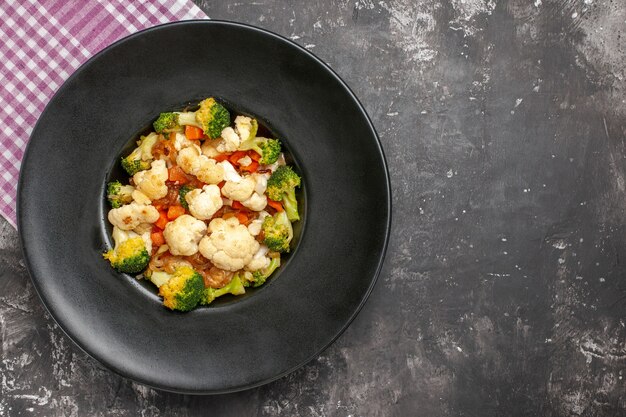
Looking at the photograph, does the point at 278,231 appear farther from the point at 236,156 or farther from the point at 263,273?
the point at 236,156

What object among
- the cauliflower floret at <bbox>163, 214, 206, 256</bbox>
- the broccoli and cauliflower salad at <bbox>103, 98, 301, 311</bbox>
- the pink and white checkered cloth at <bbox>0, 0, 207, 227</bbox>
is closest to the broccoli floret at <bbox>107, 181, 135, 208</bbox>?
the broccoli and cauliflower salad at <bbox>103, 98, 301, 311</bbox>

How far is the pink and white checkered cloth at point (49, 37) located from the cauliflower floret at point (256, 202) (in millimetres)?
993

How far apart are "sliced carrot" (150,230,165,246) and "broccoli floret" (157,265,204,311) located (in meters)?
0.18

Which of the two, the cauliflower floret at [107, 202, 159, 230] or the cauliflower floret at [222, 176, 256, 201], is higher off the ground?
the cauliflower floret at [222, 176, 256, 201]

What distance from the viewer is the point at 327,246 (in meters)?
2.71

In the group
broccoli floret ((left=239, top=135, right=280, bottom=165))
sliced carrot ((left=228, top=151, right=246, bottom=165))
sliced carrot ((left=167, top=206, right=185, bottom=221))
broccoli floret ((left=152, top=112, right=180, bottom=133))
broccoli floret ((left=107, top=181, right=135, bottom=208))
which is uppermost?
broccoli floret ((left=239, top=135, right=280, bottom=165))

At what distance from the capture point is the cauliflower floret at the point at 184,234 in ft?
8.73

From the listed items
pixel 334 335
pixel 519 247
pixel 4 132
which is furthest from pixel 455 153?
pixel 4 132

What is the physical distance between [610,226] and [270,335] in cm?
187

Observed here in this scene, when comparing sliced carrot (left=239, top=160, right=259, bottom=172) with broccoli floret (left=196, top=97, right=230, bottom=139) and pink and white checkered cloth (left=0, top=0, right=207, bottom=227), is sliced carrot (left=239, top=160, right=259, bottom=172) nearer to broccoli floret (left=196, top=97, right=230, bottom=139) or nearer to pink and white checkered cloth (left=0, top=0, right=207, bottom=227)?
broccoli floret (left=196, top=97, right=230, bottom=139)

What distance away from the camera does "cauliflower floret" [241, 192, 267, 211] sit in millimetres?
2732

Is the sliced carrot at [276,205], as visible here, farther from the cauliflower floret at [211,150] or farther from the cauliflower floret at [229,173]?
the cauliflower floret at [211,150]

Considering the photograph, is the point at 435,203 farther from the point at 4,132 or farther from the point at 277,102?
the point at 4,132

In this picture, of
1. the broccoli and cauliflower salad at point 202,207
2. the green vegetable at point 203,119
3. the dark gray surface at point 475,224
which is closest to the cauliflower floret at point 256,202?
the broccoli and cauliflower salad at point 202,207
